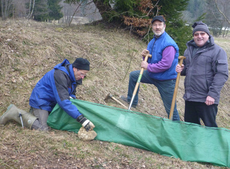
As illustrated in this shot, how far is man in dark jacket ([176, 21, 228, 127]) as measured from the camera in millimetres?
3574

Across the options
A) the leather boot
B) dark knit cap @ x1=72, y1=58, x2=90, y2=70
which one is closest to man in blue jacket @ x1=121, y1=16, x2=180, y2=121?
dark knit cap @ x1=72, y1=58, x2=90, y2=70

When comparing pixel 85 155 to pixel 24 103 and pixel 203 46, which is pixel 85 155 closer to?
pixel 24 103

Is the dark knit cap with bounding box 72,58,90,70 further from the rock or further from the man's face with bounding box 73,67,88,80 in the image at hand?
the rock

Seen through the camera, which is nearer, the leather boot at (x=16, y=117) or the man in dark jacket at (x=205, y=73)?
the man in dark jacket at (x=205, y=73)

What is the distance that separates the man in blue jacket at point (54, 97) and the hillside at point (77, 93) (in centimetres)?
22

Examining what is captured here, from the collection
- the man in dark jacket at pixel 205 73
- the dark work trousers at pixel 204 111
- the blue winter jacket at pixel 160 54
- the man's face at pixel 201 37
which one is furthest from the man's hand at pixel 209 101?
the blue winter jacket at pixel 160 54

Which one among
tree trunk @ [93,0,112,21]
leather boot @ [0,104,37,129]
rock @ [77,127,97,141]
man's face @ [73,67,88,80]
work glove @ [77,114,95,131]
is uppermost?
tree trunk @ [93,0,112,21]

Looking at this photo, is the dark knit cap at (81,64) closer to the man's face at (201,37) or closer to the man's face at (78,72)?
the man's face at (78,72)

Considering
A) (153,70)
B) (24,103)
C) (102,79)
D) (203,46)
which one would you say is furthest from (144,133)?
(102,79)

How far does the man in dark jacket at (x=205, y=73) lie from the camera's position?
3.57 meters

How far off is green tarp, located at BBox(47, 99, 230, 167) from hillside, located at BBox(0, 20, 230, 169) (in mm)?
127

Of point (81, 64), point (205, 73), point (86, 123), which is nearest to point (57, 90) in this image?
point (81, 64)

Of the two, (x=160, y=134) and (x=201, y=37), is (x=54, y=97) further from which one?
(x=201, y=37)

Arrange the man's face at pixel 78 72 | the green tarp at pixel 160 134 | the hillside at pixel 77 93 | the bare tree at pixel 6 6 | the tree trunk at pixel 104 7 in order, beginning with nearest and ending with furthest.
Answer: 1. the hillside at pixel 77 93
2. the green tarp at pixel 160 134
3. the man's face at pixel 78 72
4. the tree trunk at pixel 104 7
5. the bare tree at pixel 6 6
